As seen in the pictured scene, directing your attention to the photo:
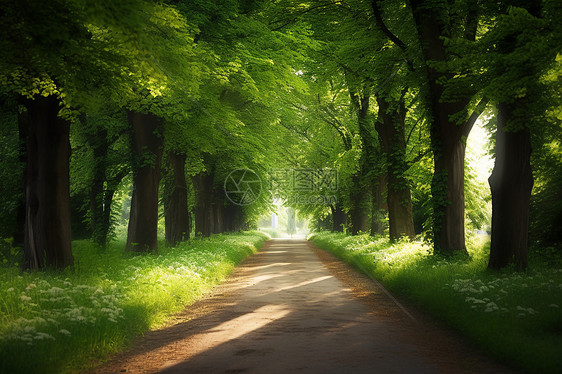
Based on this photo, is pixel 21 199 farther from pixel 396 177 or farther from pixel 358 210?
pixel 358 210

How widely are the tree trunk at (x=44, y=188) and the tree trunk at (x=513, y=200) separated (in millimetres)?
10481

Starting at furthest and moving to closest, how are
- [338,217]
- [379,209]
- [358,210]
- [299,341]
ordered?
[338,217] → [358,210] → [379,209] → [299,341]

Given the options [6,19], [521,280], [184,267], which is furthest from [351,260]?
[6,19]

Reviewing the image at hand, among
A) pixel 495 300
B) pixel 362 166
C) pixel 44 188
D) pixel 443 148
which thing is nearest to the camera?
pixel 495 300

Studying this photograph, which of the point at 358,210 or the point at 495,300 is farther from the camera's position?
the point at 358,210

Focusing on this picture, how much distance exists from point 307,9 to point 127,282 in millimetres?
11150

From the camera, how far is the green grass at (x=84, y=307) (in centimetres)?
580

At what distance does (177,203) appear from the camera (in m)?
23.7

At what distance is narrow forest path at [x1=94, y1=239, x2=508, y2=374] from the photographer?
19.6ft

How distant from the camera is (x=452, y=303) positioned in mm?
8836

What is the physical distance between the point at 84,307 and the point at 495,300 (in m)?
7.12

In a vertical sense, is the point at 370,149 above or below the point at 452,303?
above

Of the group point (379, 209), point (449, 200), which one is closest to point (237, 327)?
point (449, 200)

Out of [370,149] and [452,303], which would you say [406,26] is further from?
[370,149]
